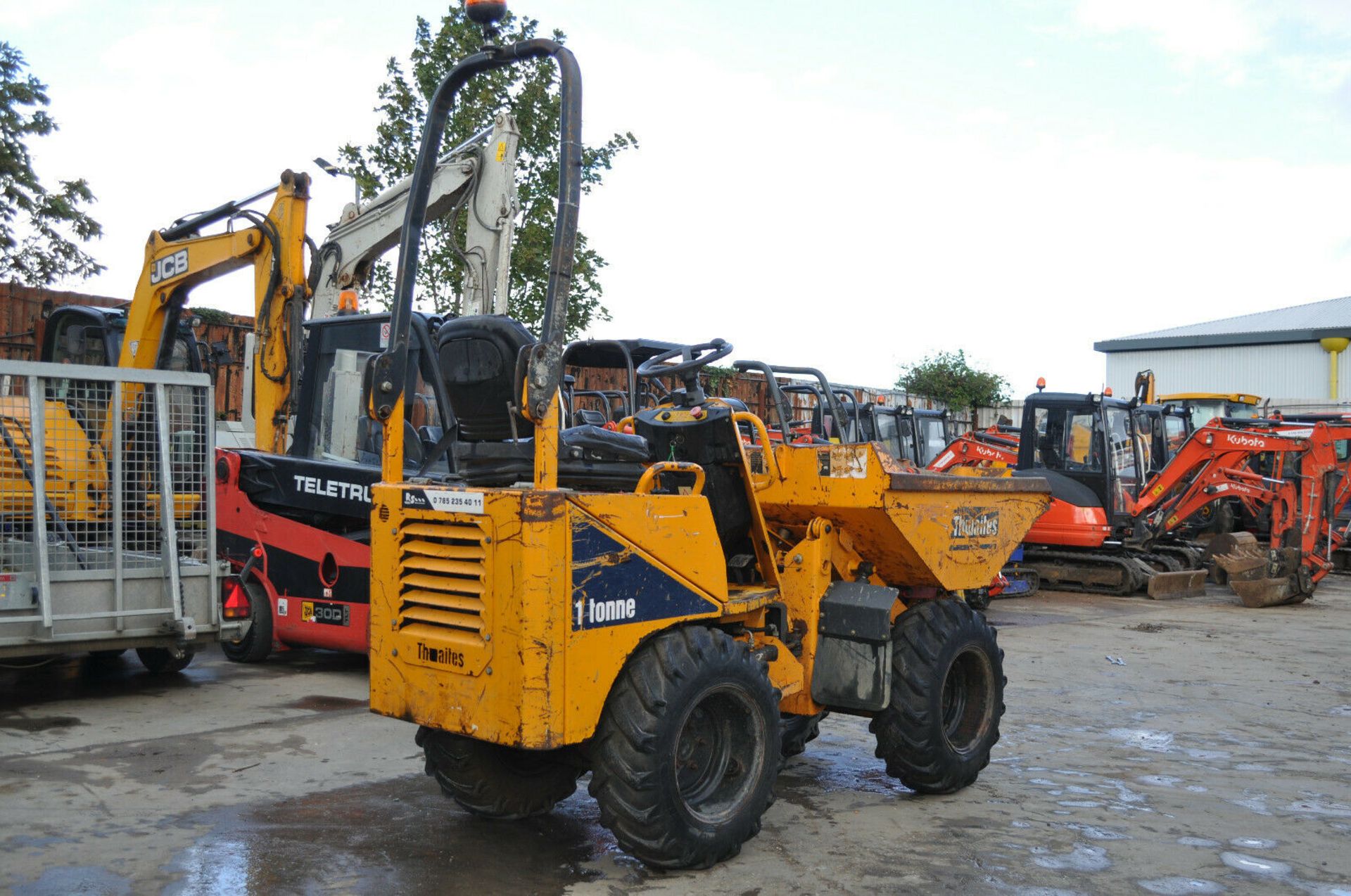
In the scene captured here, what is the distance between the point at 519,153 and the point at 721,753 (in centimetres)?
1218

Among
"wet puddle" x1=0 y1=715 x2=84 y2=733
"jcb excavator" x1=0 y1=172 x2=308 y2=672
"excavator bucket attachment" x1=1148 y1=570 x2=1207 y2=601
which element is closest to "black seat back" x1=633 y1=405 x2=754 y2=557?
"jcb excavator" x1=0 y1=172 x2=308 y2=672

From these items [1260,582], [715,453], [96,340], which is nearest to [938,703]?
[715,453]

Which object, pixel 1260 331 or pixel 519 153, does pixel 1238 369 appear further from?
pixel 519 153

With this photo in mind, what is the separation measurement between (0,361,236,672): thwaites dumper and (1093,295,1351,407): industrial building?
33034 mm

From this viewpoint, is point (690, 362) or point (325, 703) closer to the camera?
point (690, 362)

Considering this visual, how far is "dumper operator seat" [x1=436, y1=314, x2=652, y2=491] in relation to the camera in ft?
14.6

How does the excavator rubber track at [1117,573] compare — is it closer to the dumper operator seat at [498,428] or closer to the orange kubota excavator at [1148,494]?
the orange kubota excavator at [1148,494]

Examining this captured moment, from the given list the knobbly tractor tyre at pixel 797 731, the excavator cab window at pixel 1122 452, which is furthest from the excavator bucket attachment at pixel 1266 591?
the knobbly tractor tyre at pixel 797 731

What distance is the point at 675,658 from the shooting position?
423cm

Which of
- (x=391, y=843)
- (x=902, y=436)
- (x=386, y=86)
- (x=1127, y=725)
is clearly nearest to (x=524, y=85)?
(x=386, y=86)

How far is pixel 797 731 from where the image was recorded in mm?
5746

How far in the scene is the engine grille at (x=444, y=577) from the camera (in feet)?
13.4

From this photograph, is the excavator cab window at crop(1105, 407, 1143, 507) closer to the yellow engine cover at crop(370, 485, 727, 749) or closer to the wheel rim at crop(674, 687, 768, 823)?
the wheel rim at crop(674, 687, 768, 823)

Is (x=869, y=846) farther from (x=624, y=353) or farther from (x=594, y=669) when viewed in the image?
(x=624, y=353)
